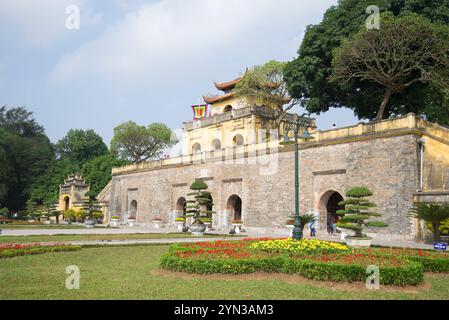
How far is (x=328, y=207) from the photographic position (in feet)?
78.2

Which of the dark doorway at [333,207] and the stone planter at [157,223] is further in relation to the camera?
the stone planter at [157,223]

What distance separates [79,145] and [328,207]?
171 feet

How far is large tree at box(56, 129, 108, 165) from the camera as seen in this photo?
2611 inches

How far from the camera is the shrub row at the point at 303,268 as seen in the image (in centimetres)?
810

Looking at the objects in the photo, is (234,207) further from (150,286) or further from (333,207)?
(150,286)

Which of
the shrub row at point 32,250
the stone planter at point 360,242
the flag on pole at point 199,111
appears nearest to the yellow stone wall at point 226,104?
the flag on pole at point 199,111

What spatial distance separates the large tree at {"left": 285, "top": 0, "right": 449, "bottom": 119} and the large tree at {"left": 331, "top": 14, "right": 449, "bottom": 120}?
1.88 m

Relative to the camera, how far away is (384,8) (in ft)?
79.3

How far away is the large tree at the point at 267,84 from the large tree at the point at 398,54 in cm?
1144

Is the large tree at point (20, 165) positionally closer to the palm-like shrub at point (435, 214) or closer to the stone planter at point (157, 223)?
the stone planter at point (157, 223)

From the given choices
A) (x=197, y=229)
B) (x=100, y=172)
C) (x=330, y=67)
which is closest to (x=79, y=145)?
(x=100, y=172)
